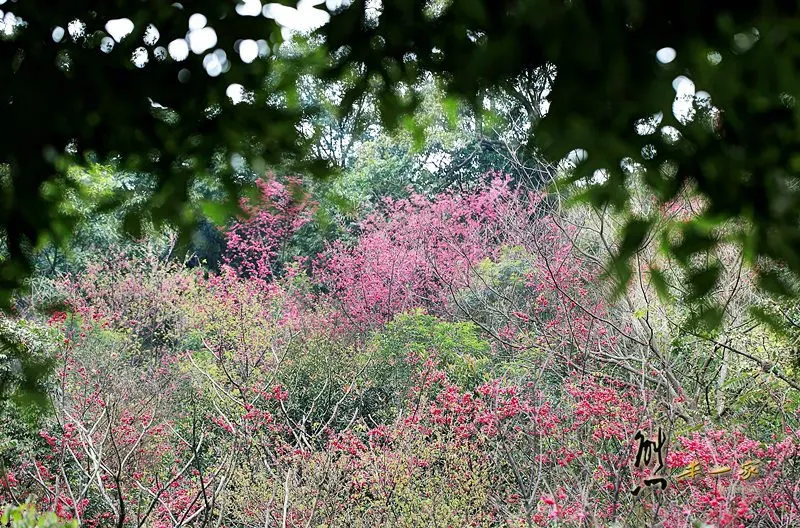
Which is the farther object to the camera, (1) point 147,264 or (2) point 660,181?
(1) point 147,264

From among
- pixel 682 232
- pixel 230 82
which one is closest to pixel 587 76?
pixel 682 232

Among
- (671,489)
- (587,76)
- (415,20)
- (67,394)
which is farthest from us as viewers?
(67,394)

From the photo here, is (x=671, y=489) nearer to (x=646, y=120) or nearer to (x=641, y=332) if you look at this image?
(x=641, y=332)

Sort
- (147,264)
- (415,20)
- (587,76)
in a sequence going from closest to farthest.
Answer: (587,76) < (415,20) < (147,264)

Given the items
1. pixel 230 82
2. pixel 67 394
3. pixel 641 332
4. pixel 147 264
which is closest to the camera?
pixel 230 82

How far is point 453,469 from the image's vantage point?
6.02m

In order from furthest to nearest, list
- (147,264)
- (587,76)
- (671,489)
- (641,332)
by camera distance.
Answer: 1. (147,264)
2. (641,332)
3. (671,489)
4. (587,76)

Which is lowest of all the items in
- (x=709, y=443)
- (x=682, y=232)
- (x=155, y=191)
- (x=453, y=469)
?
(x=155, y=191)

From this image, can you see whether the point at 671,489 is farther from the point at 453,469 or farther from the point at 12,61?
the point at 12,61

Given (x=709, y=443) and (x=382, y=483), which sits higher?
(x=709, y=443)

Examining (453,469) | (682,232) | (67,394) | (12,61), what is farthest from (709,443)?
(67,394)

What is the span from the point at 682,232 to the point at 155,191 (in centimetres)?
87

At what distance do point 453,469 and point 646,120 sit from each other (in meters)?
5.22

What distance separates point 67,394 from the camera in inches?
310
